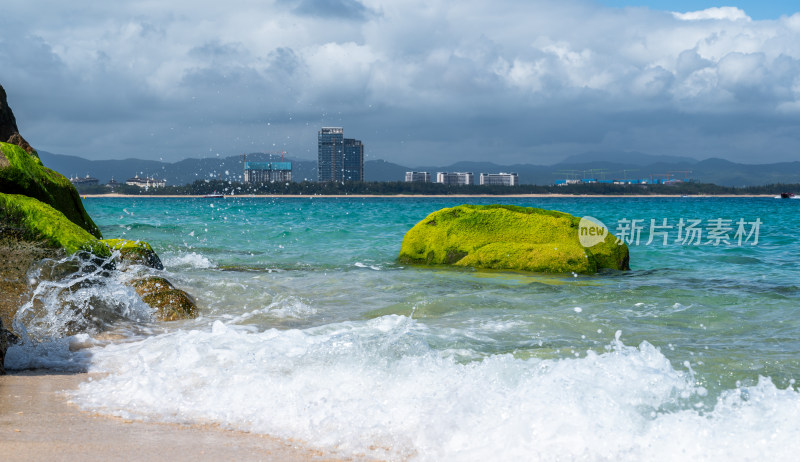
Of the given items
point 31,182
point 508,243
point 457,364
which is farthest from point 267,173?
point 457,364

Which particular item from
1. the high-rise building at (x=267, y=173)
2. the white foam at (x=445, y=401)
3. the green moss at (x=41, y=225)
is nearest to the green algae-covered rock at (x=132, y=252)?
the green moss at (x=41, y=225)

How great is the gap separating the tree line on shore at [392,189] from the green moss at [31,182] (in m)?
110

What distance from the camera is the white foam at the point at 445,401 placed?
3500 millimetres

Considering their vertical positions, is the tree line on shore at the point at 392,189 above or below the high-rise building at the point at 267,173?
below

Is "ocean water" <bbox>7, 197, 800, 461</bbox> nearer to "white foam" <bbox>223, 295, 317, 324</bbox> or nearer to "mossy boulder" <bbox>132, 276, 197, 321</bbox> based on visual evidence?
"white foam" <bbox>223, 295, 317, 324</bbox>

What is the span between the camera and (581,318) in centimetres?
707

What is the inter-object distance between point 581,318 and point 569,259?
Result: 4.23 m

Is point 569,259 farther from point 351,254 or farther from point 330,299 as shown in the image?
point 351,254

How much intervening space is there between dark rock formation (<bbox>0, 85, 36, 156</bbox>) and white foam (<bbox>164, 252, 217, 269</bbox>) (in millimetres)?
3195

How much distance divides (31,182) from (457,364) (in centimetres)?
597

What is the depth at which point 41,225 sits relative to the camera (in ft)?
21.6

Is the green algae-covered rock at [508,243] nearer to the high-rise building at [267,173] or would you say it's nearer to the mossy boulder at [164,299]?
the mossy boulder at [164,299]

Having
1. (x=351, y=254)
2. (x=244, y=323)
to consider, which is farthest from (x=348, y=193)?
(x=244, y=323)

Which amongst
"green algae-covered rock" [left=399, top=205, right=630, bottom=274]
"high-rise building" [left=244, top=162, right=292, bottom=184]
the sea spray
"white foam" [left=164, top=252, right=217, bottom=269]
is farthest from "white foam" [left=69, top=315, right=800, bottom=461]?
"high-rise building" [left=244, top=162, right=292, bottom=184]
